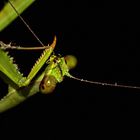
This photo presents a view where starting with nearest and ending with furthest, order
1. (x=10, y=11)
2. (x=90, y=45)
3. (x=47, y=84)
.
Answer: (x=10, y=11) < (x=47, y=84) < (x=90, y=45)

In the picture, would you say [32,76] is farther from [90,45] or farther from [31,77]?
[90,45]

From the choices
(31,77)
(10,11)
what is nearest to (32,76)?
(31,77)

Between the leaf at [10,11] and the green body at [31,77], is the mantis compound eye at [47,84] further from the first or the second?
the leaf at [10,11]

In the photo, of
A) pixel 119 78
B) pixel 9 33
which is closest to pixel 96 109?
pixel 119 78

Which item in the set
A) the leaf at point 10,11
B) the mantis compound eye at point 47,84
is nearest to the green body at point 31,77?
the mantis compound eye at point 47,84

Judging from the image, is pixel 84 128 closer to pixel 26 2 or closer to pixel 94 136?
pixel 94 136
